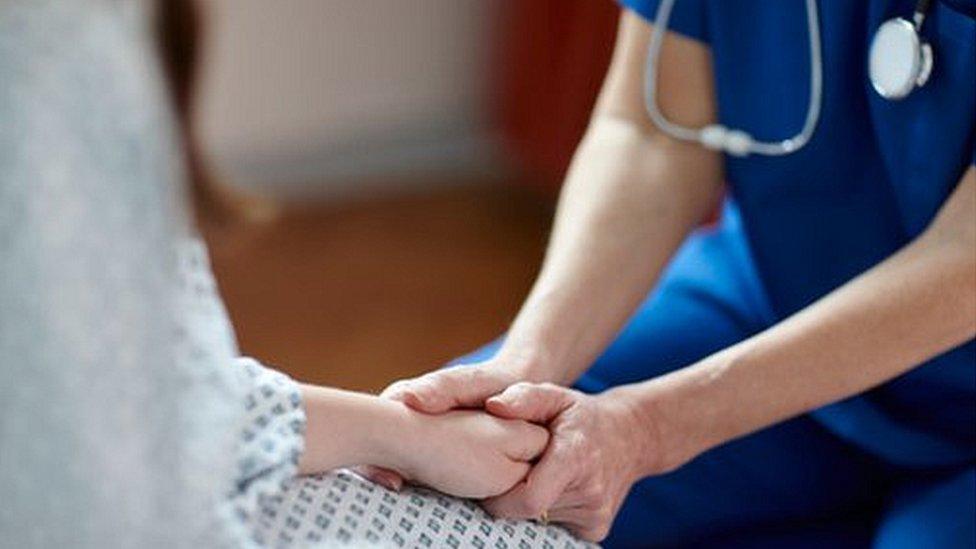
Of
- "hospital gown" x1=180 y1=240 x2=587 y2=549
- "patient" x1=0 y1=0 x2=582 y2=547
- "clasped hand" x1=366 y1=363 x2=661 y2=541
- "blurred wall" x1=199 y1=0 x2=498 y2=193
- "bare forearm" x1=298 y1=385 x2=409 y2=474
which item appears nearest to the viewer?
"patient" x1=0 y1=0 x2=582 y2=547

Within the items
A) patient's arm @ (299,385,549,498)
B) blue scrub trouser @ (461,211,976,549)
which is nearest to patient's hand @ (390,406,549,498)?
patient's arm @ (299,385,549,498)

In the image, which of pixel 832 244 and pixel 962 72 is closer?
pixel 962 72

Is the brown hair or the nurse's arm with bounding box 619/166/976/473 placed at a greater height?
the brown hair

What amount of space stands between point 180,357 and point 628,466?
0.53 m

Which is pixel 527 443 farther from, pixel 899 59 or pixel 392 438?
pixel 899 59

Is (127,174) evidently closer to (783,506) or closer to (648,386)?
(648,386)

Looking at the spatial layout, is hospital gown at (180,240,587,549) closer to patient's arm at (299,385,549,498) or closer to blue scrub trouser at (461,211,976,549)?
patient's arm at (299,385,549,498)

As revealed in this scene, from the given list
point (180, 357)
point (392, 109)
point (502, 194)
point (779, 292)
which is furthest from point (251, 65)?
point (180, 357)

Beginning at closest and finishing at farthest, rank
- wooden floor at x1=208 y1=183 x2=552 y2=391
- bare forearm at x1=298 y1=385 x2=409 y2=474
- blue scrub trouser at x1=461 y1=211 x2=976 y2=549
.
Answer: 1. bare forearm at x1=298 y1=385 x2=409 y2=474
2. blue scrub trouser at x1=461 y1=211 x2=976 y2=549
3. wooden floor at x1=208 y1=183 x2=552 y2=391

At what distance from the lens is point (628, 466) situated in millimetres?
1361

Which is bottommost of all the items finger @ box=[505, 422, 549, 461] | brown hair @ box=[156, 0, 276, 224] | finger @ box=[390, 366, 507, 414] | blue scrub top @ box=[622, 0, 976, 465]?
finger @ box=[505, 422, 549, 461]

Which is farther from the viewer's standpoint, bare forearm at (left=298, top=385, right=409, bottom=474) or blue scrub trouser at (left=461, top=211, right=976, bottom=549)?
blue scrub trouser at (left=461, top=211, right=976, bottom=549)

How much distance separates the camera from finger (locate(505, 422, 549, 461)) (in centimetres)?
129

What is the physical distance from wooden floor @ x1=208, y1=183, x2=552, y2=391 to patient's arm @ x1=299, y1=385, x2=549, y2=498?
4.12 ft
